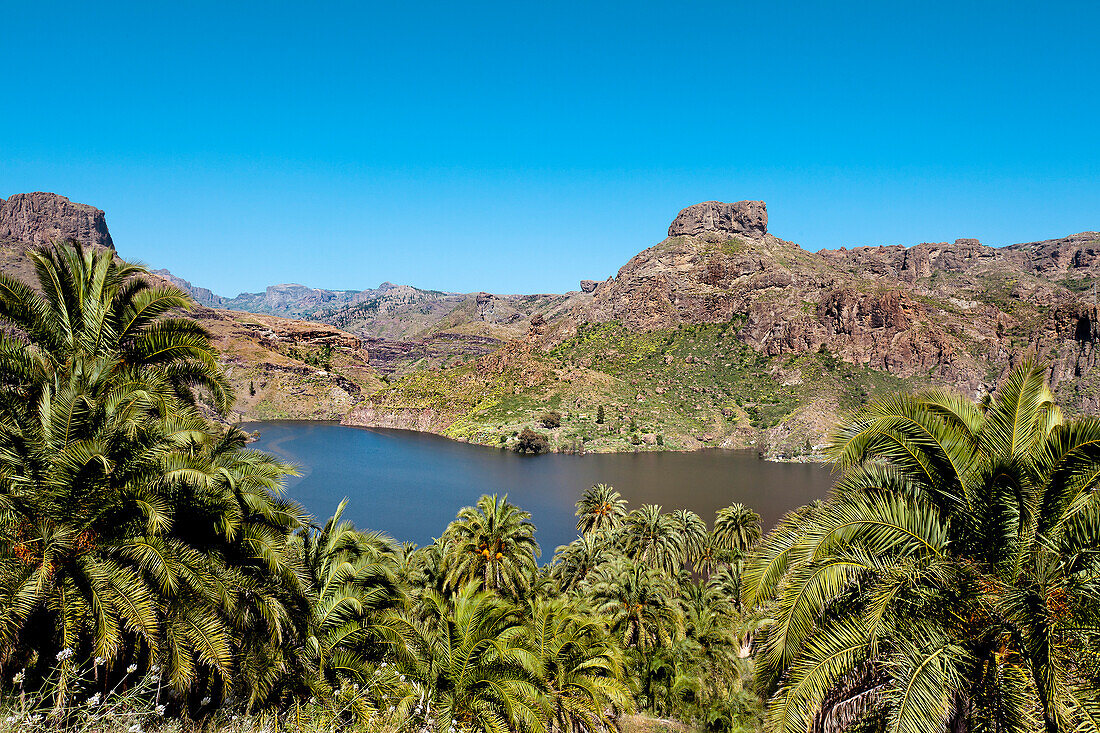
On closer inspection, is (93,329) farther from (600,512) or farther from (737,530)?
(737,530)

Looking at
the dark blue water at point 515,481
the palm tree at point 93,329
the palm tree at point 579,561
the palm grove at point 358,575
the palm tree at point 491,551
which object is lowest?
the dark blue water at point 515,481

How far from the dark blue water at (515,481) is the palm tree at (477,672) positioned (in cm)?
4403

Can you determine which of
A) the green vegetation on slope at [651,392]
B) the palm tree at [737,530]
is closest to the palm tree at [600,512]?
the palm tree at [737,530]

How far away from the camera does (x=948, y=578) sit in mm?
6105

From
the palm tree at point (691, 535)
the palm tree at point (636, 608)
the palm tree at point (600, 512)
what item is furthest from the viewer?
the palm tree at point (600, 512)

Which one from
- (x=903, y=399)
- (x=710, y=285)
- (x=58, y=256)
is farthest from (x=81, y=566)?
(x=710, y=285)

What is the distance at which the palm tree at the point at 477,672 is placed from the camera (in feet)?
35.0

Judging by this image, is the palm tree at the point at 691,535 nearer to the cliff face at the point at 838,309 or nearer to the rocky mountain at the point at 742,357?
the rocky mountain at the point at 742,357

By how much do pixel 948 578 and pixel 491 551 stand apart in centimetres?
1950

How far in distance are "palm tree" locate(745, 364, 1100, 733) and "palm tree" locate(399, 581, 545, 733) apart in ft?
17.8

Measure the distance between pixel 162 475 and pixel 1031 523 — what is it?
33.1 ft

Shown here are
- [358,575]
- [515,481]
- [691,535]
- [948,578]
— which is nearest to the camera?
[948,578]

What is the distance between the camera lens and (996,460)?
6.40 metres

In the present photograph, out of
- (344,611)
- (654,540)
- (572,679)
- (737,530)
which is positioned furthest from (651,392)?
(344,611)
